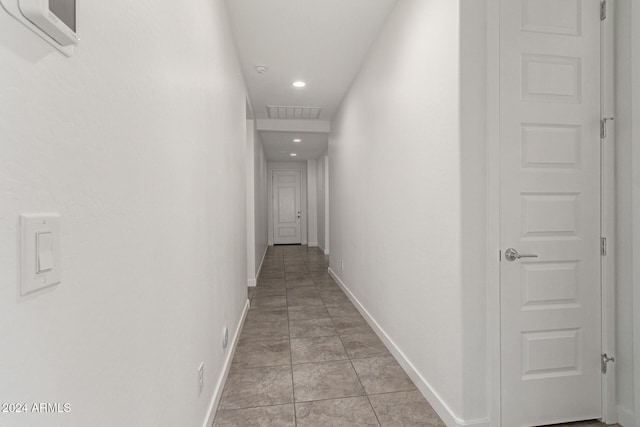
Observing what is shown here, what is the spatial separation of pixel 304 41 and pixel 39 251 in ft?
9.46

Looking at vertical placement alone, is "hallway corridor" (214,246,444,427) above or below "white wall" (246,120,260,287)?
below

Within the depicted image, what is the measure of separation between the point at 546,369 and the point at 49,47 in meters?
2.33

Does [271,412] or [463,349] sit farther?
[271,412]

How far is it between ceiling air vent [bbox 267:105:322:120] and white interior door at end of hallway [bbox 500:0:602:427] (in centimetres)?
339

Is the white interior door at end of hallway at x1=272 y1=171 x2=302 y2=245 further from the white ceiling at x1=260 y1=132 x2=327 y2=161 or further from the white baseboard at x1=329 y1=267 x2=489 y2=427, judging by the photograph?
the white baseboard at x1=329 y1=267 x2=489 y2=427

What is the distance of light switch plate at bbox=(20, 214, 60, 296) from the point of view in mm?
484

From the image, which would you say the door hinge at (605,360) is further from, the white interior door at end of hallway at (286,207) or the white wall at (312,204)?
the white interior door at end of hallway at (286,207)

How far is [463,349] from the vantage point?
161 centimetres

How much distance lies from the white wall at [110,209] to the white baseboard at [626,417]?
221cm

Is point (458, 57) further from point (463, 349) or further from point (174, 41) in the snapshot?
point (463, 349)

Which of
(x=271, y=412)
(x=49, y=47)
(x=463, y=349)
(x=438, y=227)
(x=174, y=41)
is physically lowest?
(x=271, y=412)

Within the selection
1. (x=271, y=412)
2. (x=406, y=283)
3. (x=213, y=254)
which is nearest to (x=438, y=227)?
(x=406, y=283)

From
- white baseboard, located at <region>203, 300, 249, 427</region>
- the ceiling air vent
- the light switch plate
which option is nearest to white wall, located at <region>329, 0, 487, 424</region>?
white baseboard, located at <region>203, 300, 249, 427</region>

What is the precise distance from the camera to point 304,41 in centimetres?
287
